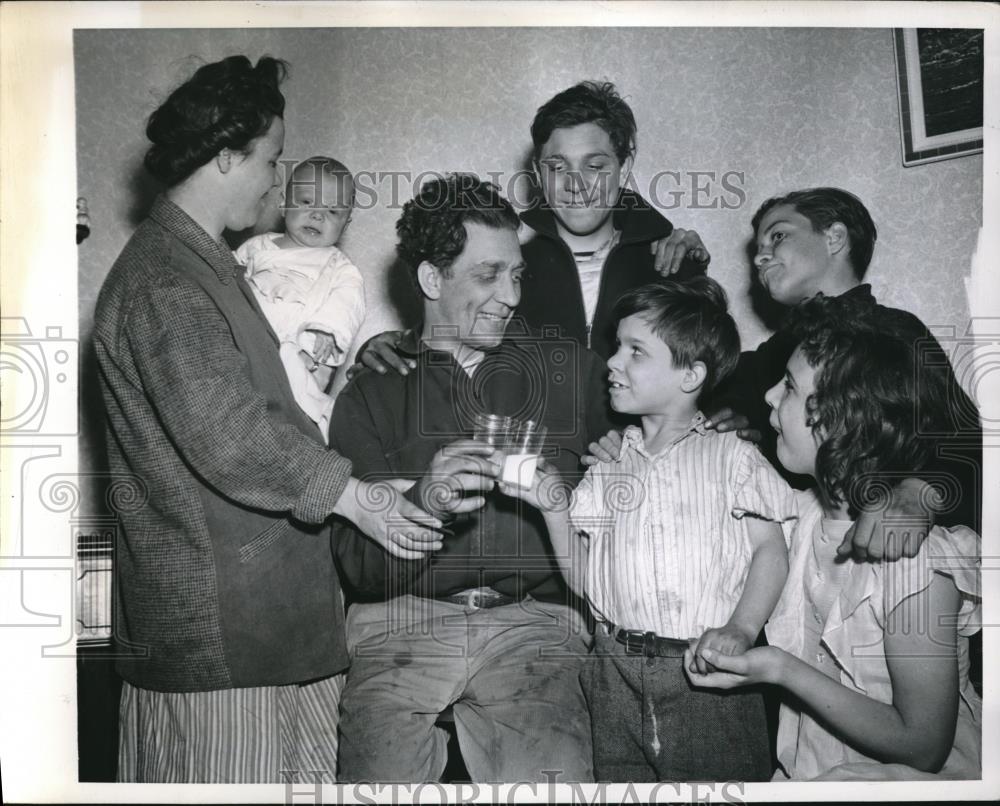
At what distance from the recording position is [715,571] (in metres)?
1.90

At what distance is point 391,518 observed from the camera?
1907 mm

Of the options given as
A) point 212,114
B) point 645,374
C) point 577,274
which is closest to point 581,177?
point 577,274

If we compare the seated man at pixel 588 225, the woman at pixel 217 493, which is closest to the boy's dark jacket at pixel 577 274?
the seated man at pixel 588 225

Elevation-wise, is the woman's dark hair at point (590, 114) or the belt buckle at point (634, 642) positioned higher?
the woman's dark hair at point (590, 114)

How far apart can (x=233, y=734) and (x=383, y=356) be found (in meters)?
0.85

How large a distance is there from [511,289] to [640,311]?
0.90 ft

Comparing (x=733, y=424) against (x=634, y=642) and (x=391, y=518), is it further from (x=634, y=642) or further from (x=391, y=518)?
(x=391, y=518)

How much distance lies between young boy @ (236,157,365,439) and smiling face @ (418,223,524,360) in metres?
0.16

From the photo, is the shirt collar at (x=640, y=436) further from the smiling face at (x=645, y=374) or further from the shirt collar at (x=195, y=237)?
the shirt collar at (x=195, y=237)

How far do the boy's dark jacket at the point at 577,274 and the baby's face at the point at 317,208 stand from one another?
1.28 feet

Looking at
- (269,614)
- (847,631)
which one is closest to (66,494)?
(269,614)

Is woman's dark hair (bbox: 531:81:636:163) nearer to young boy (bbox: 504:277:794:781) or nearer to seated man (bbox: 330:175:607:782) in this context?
seated man (bbox: 330:175:607:782)

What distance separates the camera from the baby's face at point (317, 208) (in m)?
1.96

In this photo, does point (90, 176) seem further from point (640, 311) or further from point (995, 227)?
point (995, 227)
